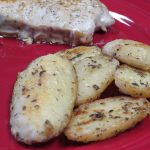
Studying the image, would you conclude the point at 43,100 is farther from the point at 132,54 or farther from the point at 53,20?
the point at 53,20

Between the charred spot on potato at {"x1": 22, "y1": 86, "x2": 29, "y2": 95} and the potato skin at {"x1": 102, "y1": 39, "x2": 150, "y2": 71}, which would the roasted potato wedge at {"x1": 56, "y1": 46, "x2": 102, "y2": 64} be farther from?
the charred spot on potato at {"x1": 22, "y1": 86, "x2": 29, "y2": 95}

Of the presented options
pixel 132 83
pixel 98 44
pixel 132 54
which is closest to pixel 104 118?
pixel 132 83

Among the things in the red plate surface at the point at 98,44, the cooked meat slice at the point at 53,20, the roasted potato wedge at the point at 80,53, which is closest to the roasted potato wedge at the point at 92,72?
the roasted potato wedge at the point at 80,53

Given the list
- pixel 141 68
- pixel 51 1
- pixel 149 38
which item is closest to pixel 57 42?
pixel 51 1

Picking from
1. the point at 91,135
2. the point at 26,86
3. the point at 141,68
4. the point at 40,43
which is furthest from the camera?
the point at 40,43

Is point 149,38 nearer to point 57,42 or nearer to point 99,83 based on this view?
point 57,42

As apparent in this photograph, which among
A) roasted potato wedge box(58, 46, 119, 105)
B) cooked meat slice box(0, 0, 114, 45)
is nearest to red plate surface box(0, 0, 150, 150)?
cooked meat slice box(0, 0, 114, 45)

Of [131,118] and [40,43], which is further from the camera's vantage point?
[40,43]

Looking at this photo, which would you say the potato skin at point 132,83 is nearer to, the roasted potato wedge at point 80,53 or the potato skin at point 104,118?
the potato skin at point 104,118
